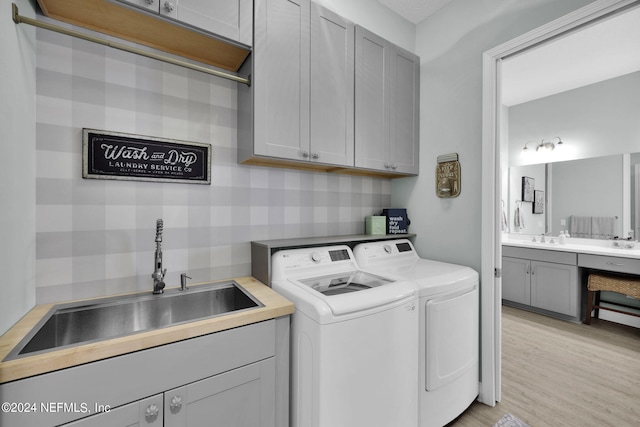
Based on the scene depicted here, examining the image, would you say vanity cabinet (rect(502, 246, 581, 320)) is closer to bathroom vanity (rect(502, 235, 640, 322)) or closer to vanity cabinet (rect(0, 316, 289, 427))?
bathroom vanity (rect(502, 235, 640, 322))

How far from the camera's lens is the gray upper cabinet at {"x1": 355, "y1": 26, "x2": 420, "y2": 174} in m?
1.98

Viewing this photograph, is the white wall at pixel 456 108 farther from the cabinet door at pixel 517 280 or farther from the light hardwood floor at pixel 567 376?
the cabinet door at pixel 517 280

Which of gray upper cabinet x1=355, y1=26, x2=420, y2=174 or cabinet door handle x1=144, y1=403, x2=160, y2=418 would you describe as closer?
cabinet door handle x1=144, y1=403, x2=160, y2=418

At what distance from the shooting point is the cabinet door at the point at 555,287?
10.5 feet

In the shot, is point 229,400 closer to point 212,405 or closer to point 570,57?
point 212,405

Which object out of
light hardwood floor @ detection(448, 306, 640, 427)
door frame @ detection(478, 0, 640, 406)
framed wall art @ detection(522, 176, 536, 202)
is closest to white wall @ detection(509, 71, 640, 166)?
→ framed wall art @ detection(522, 176, 536, 202)

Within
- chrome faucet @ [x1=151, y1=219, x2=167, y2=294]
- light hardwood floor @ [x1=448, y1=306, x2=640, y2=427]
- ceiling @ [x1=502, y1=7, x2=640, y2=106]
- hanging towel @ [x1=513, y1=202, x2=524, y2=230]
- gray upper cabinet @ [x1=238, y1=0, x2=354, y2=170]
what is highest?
ceiling @ [x1=502, y1=7, x2=640, y2=106]

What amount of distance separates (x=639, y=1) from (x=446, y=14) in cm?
116

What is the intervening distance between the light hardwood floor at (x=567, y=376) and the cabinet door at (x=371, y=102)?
187 cm

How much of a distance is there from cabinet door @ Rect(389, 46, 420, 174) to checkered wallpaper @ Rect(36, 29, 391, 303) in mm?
902

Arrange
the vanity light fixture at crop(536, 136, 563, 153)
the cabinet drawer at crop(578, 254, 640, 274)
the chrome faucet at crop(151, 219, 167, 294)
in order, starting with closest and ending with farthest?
the chrome faucet at crop(151, 219, 167, 294) < the cabinet drawer at crop(578, 254, 640, 274) < the vanity light fixture at crop(536, 136, 563, 153)

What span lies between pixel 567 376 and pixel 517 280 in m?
1.70

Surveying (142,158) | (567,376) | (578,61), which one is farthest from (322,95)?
(578,61)

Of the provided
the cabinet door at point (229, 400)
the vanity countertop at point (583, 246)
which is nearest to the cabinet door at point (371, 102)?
the cabinet door at point (229, 400)
